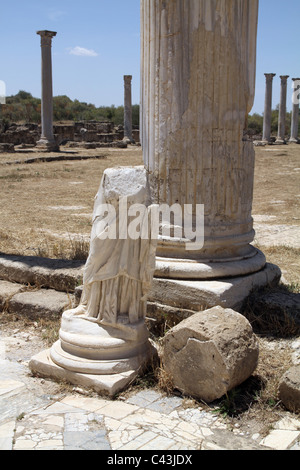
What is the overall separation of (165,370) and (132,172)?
141 cm

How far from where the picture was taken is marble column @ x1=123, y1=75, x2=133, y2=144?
3481 centimetres

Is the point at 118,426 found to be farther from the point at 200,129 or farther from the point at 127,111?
the point at 127,111

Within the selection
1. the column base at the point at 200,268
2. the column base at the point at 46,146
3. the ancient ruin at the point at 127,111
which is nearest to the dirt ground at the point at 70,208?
the column base at the point at 200,268

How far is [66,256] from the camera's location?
6.87 meters

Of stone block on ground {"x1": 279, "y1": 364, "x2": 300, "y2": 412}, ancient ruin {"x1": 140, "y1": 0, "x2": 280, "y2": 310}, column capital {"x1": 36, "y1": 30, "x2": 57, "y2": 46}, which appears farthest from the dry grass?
column capital {"x1": 36, "y1": 30, "x2": 57, "y2": 46}

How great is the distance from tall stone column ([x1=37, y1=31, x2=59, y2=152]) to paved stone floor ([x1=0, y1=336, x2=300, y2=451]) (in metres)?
22.4

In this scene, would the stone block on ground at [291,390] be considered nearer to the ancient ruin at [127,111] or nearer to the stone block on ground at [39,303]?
the stone block on ground at [39,303]

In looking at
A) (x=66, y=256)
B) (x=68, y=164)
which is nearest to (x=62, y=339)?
(x=66, y=256)

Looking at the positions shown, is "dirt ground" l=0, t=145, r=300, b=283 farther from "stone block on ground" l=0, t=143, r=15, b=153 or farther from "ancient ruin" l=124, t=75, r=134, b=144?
"ancient ruin" l=124, t=75, r=134, b=144

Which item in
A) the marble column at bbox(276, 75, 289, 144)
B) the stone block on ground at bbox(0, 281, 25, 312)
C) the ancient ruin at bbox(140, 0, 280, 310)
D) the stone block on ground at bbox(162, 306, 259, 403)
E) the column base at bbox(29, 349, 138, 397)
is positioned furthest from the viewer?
the marble column at bbox(276, 75, 289, 144)

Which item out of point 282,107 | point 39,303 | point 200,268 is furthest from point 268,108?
point 200,268

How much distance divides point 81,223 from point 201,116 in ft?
17.0

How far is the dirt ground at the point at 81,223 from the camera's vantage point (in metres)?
3.73
